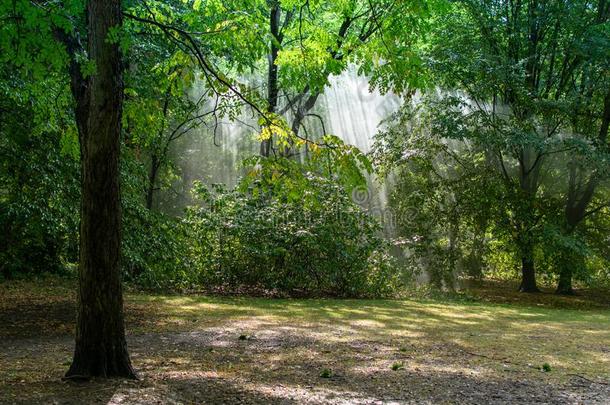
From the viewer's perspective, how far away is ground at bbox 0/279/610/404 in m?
4.67

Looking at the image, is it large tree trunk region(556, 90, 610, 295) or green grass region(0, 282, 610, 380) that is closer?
green grass region(0, 282, 610, 380)

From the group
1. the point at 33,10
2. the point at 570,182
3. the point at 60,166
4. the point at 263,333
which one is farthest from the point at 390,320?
the point at 570,182

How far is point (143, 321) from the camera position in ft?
29.0

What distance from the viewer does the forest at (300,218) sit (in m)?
4.67

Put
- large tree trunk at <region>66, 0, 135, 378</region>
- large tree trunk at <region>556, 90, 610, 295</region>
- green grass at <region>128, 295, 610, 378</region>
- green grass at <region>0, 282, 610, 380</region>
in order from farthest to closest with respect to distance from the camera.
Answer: large tree trunk at <region>556, 90, 610, 295</region> < green grass at <region>128, 295, 610, 378</region> < green grass at <region>0, 282, 610, 380</region> < large tree trunk at <region>66, 0, 135, 378</region>

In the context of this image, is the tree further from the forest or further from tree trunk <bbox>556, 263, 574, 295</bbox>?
tree trunk <bbox>556, 263, 574, 295</bbox>

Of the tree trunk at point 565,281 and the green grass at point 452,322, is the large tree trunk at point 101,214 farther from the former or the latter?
the tree trunk at point 565,281

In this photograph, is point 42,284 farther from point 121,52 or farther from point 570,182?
point 570,182

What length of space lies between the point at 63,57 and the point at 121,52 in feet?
1.47

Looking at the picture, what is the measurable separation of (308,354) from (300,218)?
7735 mm

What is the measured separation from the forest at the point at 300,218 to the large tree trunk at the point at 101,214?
2cm

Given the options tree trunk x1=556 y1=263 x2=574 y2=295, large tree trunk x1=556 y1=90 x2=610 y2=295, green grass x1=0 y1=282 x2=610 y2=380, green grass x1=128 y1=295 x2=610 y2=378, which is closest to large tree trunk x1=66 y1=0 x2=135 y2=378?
green grass x1=0 y1=282 x2=610 y2=380

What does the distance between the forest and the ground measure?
4cm

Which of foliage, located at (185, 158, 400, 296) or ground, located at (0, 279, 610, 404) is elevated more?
foliage, located at (185, 158, 400, 296)
